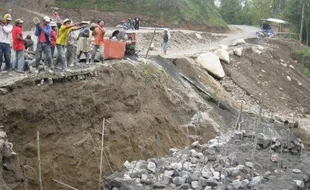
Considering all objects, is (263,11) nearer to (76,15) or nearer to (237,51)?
(76,15)

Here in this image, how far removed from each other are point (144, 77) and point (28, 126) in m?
6.90

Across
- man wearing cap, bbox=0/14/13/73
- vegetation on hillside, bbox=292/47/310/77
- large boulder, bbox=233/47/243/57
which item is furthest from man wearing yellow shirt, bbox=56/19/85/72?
vegetation on hillside, bbox=292/47/310/77

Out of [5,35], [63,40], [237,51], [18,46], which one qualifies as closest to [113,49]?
[63,40]

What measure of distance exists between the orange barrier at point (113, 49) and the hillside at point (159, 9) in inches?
879

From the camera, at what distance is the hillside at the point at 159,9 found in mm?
41594

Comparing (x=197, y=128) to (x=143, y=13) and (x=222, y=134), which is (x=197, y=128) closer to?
(x=222, y=134)

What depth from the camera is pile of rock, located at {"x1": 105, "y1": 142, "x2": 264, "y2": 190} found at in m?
15.0

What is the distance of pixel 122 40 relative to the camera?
20.8 m

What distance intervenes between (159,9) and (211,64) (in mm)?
17826

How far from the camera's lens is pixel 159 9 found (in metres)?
44.1

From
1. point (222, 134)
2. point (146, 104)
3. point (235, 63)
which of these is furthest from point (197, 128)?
point (235, 63)

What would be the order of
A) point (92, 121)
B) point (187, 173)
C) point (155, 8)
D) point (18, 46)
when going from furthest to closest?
point (155, 8)
point (92, 121)
point (187, 173)
point (18, 46)

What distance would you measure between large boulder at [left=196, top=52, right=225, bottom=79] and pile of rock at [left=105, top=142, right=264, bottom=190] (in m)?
9.70

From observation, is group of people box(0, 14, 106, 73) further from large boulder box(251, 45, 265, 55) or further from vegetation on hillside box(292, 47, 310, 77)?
vegetation on hillside box(292, 47, 310, 77)
